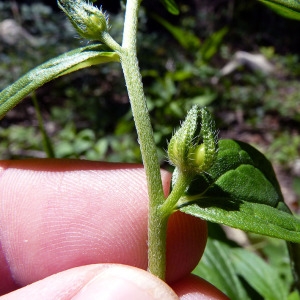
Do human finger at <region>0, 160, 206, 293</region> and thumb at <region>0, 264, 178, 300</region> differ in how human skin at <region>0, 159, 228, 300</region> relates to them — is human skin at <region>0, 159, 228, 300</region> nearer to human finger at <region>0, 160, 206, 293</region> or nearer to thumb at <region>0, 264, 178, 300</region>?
human finger at <region>0, 160, 206, 293</region>

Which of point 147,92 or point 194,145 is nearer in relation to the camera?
point 194,145

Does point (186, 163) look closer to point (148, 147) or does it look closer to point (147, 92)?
point (148, 147)

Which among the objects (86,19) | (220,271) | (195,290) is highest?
(86,19)

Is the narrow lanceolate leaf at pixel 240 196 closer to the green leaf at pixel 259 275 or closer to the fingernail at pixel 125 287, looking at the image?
the fingernail at pixel 125 287

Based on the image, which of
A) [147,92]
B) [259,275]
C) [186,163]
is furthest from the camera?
[147,92]

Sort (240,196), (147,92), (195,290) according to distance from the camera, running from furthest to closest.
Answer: (147,92)
(195,290)
(240,196)

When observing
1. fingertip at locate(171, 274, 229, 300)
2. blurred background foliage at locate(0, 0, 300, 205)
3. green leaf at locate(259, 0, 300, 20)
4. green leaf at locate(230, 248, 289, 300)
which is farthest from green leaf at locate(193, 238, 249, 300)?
blurred background foliage at locate(0, 0, 300, 205)

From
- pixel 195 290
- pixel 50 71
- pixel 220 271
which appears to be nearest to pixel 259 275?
pixel 220 271

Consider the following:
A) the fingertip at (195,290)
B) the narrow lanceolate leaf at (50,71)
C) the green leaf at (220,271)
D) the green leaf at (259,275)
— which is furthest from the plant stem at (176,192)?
the green leaf at (259,275)

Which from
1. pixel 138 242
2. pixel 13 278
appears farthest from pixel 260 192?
pixel 13 278
